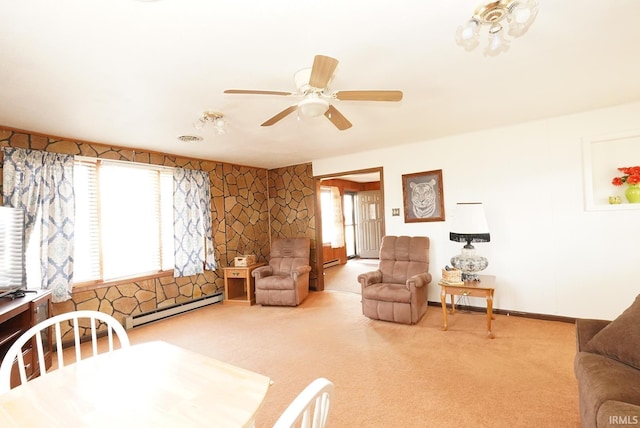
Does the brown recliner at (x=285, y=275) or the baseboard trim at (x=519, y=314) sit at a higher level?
the brown recliner at (x=285, y=275)

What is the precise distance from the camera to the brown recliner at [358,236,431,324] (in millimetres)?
3480

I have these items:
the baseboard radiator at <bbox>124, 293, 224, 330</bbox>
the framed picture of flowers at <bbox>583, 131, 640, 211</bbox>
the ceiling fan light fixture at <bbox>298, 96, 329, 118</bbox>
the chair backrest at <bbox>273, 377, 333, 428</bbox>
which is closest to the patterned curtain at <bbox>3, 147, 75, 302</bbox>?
the baseboard radiator at <bbox>124, 293, 224, 330</bbox>

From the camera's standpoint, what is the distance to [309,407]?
0.73 metres

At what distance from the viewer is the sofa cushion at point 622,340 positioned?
1.51 meters

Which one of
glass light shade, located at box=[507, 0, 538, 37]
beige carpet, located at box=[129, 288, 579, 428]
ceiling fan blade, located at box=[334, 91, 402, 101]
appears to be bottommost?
beige carpet, located at box=[129, 288, 579, 428]

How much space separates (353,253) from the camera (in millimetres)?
9055

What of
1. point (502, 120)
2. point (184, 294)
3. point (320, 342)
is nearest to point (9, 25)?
point (320, 342)

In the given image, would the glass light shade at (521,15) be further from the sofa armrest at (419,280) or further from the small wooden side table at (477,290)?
the sofa armrest at (419,280)

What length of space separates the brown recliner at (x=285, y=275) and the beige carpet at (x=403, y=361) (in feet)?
1.02

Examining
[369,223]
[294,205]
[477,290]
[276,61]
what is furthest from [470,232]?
[369,223]

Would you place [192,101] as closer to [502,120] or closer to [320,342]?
[320,342]

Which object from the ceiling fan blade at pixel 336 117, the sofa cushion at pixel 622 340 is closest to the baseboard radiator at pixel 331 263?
the ceiling fan blade at pixel 336 117

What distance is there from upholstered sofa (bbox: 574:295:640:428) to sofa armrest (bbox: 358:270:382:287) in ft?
7.22

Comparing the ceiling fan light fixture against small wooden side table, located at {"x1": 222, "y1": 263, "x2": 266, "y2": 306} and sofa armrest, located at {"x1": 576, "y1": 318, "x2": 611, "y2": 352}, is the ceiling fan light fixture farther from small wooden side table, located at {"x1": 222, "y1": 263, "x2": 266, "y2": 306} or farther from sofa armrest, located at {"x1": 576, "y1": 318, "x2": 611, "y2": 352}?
small wooden side table, located at {"x1": 222, "y1": 263, "x2": 266, "y2": 306}
